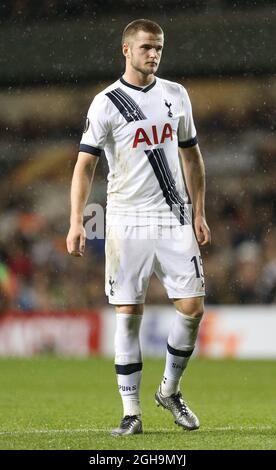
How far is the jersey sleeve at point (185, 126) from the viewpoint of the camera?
6340 millimetres

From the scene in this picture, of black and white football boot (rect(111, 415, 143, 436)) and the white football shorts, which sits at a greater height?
the white football shorts

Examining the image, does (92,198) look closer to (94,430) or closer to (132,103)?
(94,430)

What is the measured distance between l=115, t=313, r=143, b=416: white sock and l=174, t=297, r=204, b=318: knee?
241mm

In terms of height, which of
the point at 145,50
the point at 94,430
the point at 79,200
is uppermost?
the point at 145,50

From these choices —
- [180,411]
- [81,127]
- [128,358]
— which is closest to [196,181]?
[128,358]

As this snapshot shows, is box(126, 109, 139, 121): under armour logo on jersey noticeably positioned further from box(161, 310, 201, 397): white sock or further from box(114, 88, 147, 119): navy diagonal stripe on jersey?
box(161, 310, 201, 397): white sock

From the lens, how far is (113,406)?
27.5 ft

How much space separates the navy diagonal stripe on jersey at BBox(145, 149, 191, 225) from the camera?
6.19m

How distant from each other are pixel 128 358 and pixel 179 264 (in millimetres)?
551

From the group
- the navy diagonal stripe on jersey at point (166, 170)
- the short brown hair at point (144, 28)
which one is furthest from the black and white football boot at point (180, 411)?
the short brown hair at point (144, 28)

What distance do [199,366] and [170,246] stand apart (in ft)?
Answer: 21.7

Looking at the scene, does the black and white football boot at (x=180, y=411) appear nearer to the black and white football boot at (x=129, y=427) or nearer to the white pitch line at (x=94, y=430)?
the white pitch line at (x=94, y=430)

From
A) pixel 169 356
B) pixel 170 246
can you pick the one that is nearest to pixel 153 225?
pixel 170 246

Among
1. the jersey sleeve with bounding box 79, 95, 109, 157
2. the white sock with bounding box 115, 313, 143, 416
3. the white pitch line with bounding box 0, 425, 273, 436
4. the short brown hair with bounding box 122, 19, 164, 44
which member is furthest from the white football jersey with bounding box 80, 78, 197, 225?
the white pitch line with bounding box 0, 425, 273, 436
